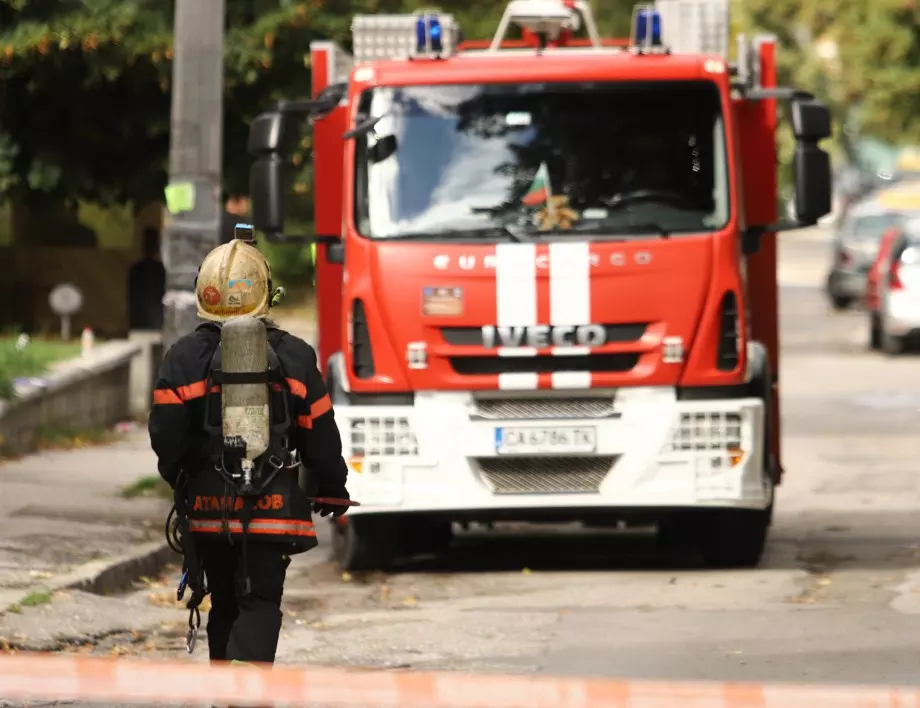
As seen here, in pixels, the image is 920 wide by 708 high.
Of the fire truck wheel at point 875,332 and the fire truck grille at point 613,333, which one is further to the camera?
the fire truck wheel at point 875,332

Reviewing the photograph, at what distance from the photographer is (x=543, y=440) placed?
1112 centimetres

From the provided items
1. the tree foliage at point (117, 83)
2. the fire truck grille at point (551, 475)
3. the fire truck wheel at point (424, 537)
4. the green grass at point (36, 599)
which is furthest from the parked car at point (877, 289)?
the green grass at point (36, 599)

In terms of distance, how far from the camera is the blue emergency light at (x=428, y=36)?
38.1 feet

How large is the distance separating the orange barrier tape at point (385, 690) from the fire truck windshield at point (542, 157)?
7.01 metres

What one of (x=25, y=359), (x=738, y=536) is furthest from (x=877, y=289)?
(x=738, y=536)

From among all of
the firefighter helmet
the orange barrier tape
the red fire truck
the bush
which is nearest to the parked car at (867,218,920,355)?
the bush

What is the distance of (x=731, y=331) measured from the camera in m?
11.2

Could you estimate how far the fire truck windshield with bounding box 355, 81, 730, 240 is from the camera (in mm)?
11273

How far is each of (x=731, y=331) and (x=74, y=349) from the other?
34.4ft

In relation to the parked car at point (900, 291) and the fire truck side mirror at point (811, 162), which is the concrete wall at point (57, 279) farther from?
the fire truck side mirror at point (811, 162)

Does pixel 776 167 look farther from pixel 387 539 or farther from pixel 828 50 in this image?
pixel 828 50

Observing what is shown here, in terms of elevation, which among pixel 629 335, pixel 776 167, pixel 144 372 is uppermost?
pixel 776 167

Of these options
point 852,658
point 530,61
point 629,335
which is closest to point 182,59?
point 530,61

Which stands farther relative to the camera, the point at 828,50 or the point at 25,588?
the point at 828,50
